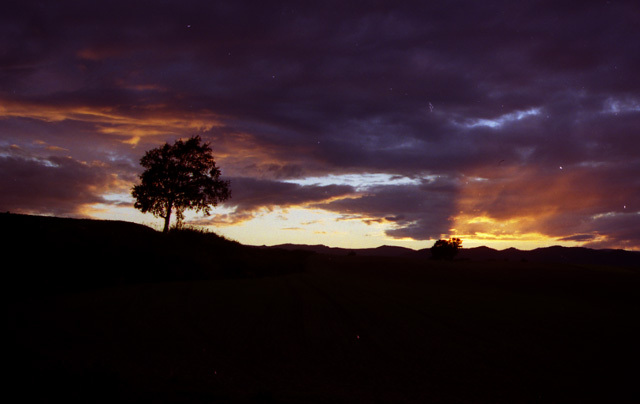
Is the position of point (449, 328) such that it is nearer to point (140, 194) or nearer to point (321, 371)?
point (321, 371)

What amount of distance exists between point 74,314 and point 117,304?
1.39 meters

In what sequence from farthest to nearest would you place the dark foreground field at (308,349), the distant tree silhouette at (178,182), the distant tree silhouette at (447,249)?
the distant tree silhouette at (447,249), the distant tree silhouette at (178,182), the dark foreground field at (308,349)

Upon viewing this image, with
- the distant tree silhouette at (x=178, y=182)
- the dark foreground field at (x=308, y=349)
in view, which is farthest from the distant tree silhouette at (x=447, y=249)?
the dark foreground field at (x=308, y=349)

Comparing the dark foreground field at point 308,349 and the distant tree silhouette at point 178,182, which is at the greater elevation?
the distant tree silhouette at point 178,182

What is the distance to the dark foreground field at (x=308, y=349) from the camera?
4711 millimetres

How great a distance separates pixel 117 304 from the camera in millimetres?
10641

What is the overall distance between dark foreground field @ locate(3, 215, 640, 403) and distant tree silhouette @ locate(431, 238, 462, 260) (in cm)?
3949

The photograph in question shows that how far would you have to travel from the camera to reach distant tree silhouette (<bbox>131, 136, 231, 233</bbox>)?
35.4 metres

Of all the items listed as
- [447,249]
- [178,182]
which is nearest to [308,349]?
[178,182]

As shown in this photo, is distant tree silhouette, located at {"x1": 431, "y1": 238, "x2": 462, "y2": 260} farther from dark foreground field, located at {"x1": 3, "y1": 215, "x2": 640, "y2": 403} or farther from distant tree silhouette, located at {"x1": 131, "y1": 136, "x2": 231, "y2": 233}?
dark foreground field, located at {"x1": 3, "y1": 215, "x2": 640, "y2": 403}

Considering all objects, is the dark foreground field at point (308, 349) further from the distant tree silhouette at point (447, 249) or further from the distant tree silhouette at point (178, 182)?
the distant tree silhouette at point (447, 249)

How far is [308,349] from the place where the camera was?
699 cm

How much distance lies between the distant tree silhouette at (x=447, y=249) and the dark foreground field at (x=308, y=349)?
39494mm

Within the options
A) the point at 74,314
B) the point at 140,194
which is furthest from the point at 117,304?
the point at 140,194
